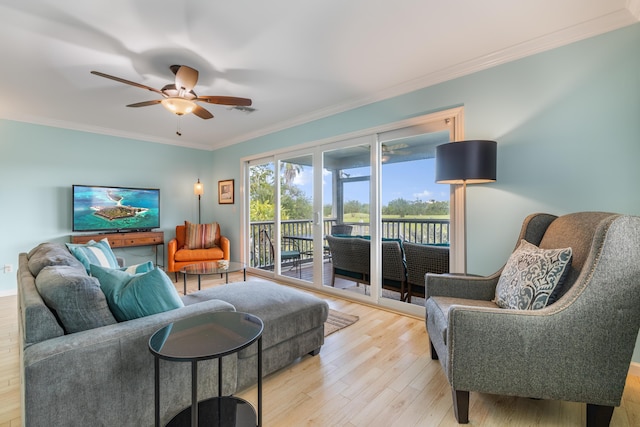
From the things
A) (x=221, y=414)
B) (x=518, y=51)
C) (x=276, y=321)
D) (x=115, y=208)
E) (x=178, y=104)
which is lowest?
(x=221, y=414)

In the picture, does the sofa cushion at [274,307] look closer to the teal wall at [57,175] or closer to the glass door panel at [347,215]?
the glass door panel at [347,215]

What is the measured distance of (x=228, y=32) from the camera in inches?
82.1

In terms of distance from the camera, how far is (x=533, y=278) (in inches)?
63.5

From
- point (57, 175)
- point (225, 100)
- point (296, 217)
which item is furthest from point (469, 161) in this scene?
point (57, 175)

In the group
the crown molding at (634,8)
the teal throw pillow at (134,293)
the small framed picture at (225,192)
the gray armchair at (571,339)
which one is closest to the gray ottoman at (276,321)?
the teal throw pillow at (134,293)

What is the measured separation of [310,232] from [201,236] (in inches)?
76.6

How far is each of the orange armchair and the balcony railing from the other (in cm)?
56

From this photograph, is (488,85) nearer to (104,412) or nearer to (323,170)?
(323,170)

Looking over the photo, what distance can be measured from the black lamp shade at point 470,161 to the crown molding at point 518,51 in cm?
80

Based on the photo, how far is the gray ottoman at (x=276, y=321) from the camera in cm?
180

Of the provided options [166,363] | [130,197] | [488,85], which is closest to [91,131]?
[130,197]

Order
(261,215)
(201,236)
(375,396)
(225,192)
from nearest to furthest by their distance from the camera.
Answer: (375,396) < (201,236) < (261,215) < (225,192)

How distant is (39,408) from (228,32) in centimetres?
229

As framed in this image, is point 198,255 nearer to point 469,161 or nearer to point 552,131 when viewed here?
point 469,161
